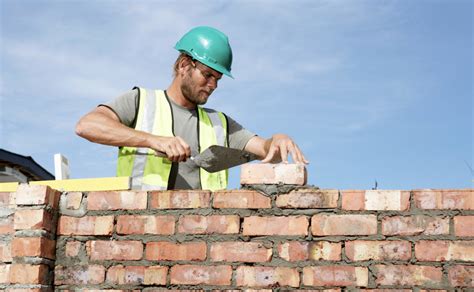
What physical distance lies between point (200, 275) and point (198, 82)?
1425 millimetres

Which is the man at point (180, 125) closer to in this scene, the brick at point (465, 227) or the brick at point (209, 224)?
the brick at point (209, 224)

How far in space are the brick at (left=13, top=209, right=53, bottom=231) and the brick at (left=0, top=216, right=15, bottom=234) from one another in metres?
0.16

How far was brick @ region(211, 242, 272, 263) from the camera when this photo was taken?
3.50 m

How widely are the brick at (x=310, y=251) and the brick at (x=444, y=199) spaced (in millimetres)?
472

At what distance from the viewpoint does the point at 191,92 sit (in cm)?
448

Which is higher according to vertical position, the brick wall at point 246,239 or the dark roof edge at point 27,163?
the dark roof edge at point 27,163

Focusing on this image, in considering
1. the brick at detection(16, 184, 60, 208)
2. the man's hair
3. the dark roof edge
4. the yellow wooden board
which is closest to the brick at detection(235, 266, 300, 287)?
the yellow wooden board

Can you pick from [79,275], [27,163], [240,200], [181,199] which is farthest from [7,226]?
[27,163]

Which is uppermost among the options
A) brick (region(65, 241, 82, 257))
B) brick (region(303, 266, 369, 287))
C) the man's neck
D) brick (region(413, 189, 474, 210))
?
the man's neck

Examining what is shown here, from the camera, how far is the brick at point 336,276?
3.41m

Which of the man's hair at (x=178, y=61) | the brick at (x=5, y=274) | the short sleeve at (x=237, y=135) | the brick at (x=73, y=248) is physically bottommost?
the brick at (x=5, y=274)

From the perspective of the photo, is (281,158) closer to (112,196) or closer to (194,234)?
(194,234)

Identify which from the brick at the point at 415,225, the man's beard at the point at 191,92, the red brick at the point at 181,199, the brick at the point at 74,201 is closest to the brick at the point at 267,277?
the red brick at the point at 181,199

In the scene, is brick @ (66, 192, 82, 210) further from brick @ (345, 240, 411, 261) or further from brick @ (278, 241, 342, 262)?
brick @ (345, 240, 411, 261)
